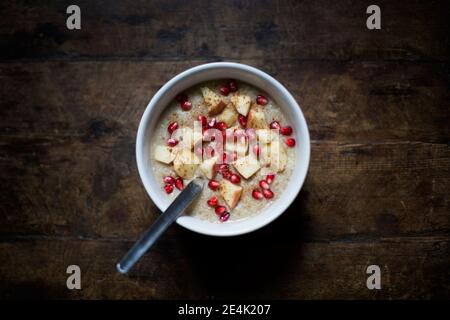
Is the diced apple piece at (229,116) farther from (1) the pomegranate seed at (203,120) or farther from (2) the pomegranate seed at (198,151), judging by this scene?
(2) the pomegranate seed at (198,151)

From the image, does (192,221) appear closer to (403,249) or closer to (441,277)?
(403,249)

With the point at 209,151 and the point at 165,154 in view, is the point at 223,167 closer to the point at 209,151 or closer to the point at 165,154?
the point at 209,151

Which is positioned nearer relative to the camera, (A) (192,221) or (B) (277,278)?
(A) (192,221)

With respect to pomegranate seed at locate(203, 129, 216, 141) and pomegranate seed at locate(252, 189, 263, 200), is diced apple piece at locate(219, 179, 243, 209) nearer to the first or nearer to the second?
pomegranate seed at locate(252, 189, 263, 200)

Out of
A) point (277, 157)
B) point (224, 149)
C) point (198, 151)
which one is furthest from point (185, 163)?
point (277, 157)
